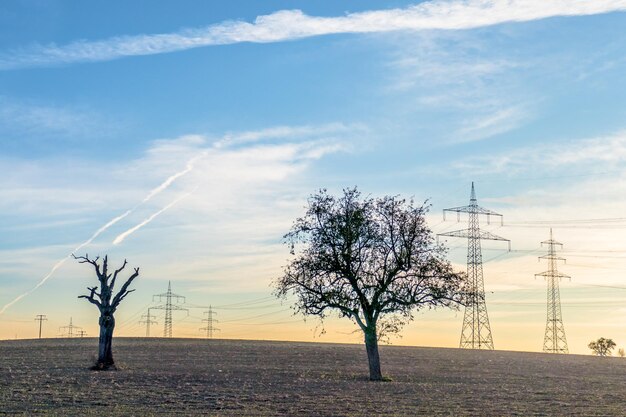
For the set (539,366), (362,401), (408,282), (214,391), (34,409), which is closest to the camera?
(34,409)

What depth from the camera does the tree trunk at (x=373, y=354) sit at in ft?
185

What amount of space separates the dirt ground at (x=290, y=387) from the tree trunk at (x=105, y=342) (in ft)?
4.63

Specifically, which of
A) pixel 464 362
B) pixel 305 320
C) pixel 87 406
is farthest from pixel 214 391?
pixel 464 362

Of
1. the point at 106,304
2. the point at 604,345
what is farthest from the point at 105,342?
the point at 604,345

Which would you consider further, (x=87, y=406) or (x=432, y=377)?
(x=432, y=377)

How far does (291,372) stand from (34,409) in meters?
28.2

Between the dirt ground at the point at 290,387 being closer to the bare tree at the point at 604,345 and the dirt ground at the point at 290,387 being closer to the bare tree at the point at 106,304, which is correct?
the bare tree at the point at 106,304

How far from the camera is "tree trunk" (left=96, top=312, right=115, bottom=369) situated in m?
61.8

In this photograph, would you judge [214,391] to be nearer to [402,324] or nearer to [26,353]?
[402,324]

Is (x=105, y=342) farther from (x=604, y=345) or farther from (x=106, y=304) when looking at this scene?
(x=604, y=345)

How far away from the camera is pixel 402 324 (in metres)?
59.0

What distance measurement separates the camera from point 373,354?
188 feet

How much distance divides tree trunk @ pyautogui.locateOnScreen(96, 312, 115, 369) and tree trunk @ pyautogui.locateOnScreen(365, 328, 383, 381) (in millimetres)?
20956

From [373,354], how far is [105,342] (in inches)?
863
